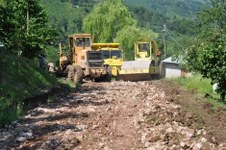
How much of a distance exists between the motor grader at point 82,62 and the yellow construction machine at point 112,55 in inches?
87.5

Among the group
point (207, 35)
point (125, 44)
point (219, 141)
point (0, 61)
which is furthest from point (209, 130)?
point (125, 44)

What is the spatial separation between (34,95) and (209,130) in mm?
9070

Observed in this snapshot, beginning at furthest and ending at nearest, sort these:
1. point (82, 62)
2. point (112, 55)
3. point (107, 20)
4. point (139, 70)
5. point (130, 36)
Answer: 1. point (107, 20)
2. point (130, 36)
3. point (112, 55)
4. point (139, 70)
5. point (82, 62)

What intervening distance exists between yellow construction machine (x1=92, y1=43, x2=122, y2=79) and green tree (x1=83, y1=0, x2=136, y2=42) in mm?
22903

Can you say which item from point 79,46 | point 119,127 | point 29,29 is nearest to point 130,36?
point 79,46

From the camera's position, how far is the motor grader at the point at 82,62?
99.9 ft

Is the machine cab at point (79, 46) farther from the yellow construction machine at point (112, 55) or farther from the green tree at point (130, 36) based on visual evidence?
the green tree at point (130, 36)

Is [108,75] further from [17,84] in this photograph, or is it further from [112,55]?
[17,84]

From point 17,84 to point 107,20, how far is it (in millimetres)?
41600

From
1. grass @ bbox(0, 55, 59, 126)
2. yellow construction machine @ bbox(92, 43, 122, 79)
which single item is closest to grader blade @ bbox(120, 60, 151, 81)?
yellow construction machine @ bbox(92, 43, 122, 79)

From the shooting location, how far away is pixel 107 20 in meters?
60.4

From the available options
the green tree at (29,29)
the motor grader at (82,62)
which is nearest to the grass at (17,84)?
the green tree at (29,29)

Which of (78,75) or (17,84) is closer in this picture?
(17,84)

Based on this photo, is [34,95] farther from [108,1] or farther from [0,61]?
[108,1]
